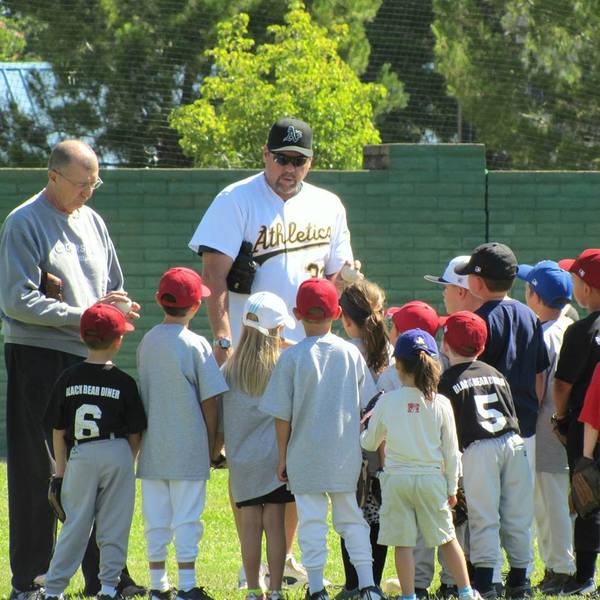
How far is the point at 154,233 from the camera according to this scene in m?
10.4

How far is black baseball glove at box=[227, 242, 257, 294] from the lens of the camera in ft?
19.1

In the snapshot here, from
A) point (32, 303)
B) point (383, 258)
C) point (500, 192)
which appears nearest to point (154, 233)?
point (383, 258)

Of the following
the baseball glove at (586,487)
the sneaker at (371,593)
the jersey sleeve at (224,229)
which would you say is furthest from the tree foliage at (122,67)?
the sneaker at (371,593)

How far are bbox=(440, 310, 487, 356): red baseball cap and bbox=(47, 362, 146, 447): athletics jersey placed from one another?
1397 millimetres

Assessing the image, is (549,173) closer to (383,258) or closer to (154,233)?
(383,258)

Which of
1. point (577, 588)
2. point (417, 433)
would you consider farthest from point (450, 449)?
point (577, 588)

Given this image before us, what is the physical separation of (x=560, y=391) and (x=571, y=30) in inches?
606

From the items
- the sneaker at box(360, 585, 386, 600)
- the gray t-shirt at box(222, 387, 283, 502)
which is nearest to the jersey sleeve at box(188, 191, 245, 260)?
the gray t-shirt at box(222, 387, 283, 502)

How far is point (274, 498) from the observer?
545cm

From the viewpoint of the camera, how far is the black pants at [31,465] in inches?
223

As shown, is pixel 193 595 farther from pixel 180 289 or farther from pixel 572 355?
pixel 572 355

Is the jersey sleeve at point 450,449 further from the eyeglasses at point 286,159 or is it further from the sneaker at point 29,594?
the sneaker at point 29,594

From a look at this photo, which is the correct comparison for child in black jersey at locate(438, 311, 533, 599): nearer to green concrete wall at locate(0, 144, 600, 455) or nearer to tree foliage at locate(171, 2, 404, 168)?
green concrete wall at locate(0, 144, 600, 455)

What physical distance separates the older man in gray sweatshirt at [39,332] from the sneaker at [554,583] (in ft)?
7.02
